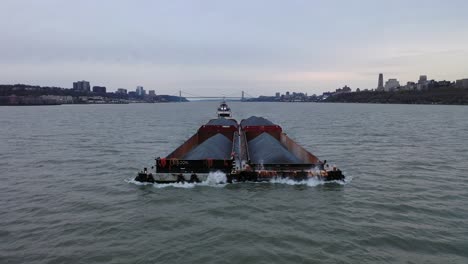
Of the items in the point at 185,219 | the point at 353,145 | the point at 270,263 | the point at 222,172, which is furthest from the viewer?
the point at 353,145

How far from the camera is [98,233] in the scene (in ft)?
55.2

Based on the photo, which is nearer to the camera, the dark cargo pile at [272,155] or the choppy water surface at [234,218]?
the choppy water surface at [234,218]

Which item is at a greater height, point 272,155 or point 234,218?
point 272,155

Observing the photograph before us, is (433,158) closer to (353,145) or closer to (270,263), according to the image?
(353,145)

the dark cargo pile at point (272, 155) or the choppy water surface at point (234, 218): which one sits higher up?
the dark cargo pile at point (272, 155)

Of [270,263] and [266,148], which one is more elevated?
[266,148]

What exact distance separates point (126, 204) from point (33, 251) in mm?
6646

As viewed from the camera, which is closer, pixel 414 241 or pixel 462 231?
pixel 414 241

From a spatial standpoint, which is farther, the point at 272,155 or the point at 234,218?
the point at 272,155

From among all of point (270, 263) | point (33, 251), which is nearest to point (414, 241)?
point (270, 263)

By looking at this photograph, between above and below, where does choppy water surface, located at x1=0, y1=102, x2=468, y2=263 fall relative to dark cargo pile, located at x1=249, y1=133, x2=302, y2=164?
below

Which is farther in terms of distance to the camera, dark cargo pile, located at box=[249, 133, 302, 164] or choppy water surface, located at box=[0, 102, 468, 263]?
dark cargo pile, located at box=[249, 133, 302, 164]

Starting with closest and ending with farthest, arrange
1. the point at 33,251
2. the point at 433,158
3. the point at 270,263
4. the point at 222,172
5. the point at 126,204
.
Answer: the point at 270,263, the point at 33,251, the point at 126,204, the point at 222,172, the point at 433,158

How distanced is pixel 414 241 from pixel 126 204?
601 inches
